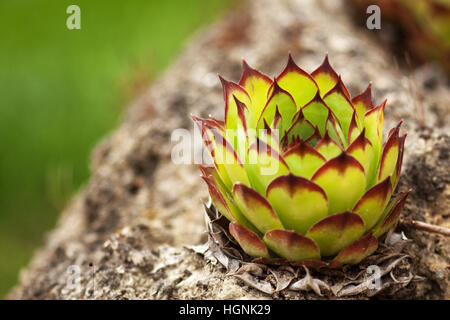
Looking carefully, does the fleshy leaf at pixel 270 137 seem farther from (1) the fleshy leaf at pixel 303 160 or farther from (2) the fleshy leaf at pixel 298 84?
(2) the fleshy leaf at pixel 298 84

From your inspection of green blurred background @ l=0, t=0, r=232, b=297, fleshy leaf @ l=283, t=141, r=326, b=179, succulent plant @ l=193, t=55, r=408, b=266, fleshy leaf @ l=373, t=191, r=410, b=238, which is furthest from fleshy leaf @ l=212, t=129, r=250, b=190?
green blurred background @ l=0, t=0, r=232, b=297

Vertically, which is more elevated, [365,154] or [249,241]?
[365,154]

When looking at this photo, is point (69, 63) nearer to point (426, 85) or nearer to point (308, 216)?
point (426, 85)

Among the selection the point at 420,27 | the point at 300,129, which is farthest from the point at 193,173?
the point at 420,27

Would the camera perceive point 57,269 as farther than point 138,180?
No

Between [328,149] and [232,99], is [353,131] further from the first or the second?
[232,99]

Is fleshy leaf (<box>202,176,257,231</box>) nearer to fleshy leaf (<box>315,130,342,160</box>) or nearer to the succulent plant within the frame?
the succulent plant
